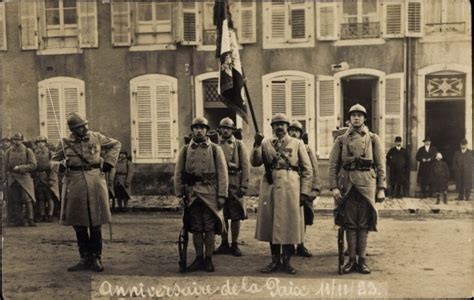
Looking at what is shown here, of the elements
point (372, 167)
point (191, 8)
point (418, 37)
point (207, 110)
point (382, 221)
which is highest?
point (191, 8)

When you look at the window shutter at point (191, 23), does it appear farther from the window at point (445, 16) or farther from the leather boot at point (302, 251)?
the leather boot at point (302, 251)

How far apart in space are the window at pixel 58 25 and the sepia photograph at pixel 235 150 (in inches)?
1.4

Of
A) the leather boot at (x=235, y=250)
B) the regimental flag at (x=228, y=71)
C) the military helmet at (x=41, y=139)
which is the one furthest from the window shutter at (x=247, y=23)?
the leather boot at (x=235, y=250)

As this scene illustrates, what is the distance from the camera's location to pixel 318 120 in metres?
12.1

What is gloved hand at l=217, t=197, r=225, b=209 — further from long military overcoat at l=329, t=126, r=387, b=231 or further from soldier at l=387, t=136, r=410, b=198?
soldier at l=387, t=136, r=410, b=198

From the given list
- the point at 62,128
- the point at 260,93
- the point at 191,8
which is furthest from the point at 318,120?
the point at 62,128

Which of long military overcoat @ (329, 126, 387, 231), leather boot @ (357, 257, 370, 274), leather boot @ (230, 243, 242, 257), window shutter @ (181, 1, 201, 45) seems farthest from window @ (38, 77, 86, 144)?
leather boot @ (357, 257, 370, 274)

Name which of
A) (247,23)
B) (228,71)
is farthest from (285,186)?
(247,23)

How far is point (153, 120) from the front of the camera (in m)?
11.7

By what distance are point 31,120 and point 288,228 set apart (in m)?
6.40

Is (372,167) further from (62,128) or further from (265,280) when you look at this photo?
(62,128)

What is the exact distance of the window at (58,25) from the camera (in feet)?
32.9

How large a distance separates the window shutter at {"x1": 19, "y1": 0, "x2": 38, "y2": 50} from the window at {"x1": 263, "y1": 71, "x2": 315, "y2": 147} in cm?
526

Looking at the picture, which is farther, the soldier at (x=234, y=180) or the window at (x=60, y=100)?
the window at (x=60, y=100)
